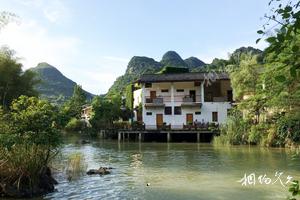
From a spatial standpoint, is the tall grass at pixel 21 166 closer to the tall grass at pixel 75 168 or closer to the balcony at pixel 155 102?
the tall grass at pixel 75 168

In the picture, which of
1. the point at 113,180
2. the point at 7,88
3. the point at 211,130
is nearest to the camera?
the point at 113,180

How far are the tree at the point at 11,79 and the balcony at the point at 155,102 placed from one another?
17.5 meters

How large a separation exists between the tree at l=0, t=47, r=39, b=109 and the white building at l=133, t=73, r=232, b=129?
700 inches

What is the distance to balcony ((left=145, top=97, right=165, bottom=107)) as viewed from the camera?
157ft

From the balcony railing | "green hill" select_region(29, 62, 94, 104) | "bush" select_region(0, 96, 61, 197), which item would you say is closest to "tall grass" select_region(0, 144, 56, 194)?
"bush" select_region(0, 96, 61, 197)

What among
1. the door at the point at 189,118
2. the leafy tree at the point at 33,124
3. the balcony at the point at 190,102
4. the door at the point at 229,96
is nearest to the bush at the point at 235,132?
the balcony at the point at 190,102

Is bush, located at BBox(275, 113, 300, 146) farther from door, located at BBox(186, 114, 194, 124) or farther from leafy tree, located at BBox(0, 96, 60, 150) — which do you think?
leafy tree, located at BBox(0, 96, 60, 150)

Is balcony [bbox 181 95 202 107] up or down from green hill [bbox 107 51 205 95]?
down

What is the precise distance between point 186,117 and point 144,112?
5013mm

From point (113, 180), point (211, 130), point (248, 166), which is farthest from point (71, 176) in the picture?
point (211, 130)

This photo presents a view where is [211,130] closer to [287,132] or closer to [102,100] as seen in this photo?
[287,132]

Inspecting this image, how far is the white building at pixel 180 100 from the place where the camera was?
1890 inches

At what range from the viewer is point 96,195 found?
44.3 feet

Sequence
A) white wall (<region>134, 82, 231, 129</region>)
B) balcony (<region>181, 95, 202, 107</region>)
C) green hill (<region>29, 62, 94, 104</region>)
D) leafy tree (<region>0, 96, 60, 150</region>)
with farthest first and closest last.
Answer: green hill (<region>29, 62, 94, 104</region>)
white wall (<region>134, 82, 231, 129</region>)
balcony (<region>181, 95, 202, 107</region>)
leafy tree (<region>0, 96, 60, 150</region>)
